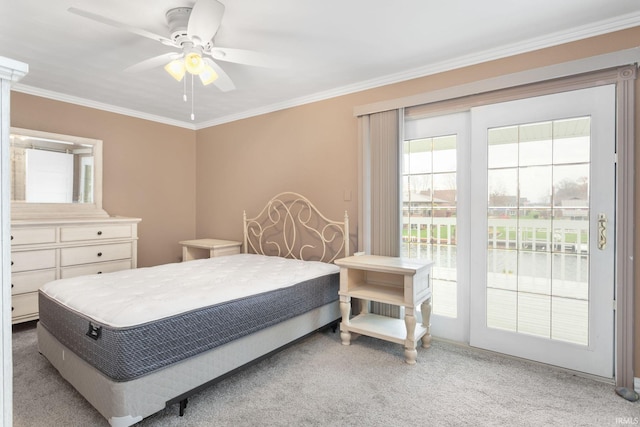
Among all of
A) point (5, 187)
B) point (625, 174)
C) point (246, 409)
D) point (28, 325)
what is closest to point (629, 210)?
point (625, 174)

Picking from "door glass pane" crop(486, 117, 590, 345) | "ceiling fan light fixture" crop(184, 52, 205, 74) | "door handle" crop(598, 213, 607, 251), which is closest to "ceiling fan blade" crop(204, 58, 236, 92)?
"ceiling fan light fixture" crop(184, 52, 205, 74)

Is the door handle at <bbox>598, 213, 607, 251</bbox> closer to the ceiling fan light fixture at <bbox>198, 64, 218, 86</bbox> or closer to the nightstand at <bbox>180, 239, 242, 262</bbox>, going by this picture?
the ceiling fan light fixture at <bbox>198, 64, 218, 86</bbox>

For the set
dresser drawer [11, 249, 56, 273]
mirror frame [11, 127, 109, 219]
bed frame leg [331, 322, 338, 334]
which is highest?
mirror frame [11, 127, 109, 219]

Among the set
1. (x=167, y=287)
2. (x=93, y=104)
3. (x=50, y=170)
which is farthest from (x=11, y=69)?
(x=93, y=104)

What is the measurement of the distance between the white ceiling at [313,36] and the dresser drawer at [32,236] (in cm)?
144

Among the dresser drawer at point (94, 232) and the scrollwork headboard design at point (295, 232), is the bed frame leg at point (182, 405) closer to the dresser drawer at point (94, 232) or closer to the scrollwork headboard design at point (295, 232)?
the scrollwork headboard design at point (295, 232)

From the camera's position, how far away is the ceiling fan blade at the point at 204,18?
176cm

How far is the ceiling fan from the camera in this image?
183 centimetres

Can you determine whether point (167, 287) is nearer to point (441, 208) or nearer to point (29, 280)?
point (29, 280)

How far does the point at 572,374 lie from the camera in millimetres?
2285

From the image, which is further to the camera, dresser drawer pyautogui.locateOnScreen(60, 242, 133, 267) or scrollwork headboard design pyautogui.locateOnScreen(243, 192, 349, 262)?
scrollwork headboard design pyautogui.locateOnScreen(243, 192, 349, 262)

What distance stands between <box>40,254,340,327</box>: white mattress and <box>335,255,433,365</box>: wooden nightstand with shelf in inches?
10.8

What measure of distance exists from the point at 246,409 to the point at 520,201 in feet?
7.91

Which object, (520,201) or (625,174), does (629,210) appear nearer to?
(625,174)
